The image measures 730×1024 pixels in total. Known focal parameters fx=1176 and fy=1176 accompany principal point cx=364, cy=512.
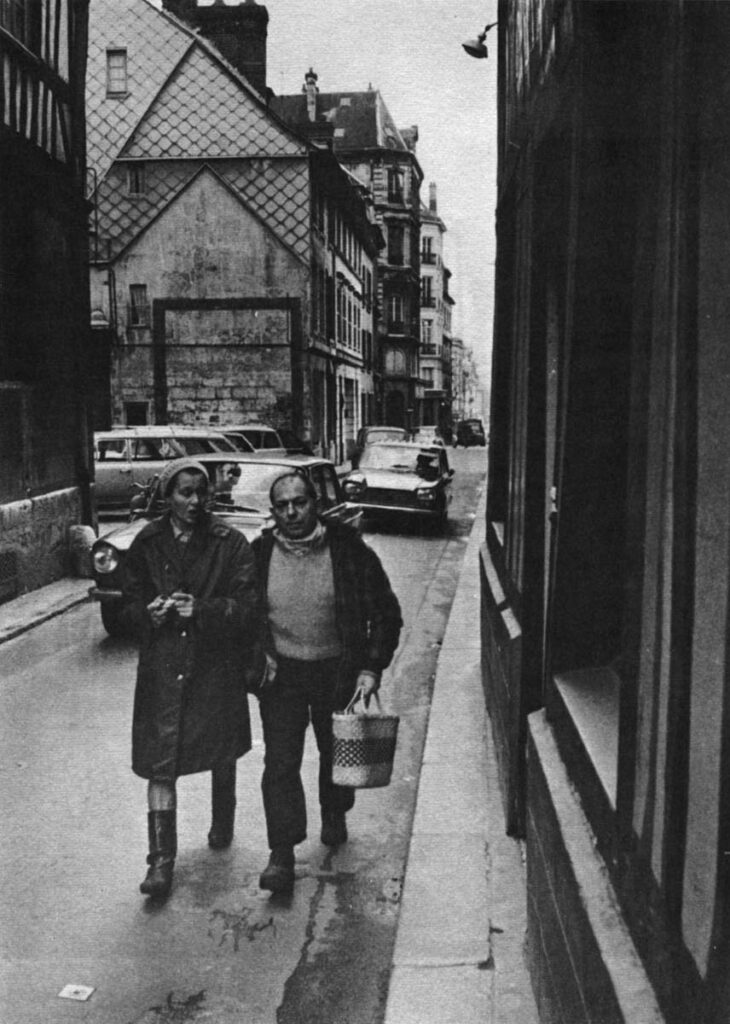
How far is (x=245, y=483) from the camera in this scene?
11.1 m

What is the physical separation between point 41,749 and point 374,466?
15.1 metres

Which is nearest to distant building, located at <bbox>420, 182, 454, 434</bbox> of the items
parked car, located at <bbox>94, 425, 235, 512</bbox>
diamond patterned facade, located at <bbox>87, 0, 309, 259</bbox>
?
diamond patterned facade, located at <bbox>87, 0, 309, 259</bbox>

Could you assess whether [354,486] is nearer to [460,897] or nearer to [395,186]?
[460,897]

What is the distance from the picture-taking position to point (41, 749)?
7.30 metres

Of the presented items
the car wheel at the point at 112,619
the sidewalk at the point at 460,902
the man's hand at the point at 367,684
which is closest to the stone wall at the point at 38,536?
the car wheel at the point at 112,619

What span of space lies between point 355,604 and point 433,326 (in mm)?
87738

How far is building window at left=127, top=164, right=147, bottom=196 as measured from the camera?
34.9 m

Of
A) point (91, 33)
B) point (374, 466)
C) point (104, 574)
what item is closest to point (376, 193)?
point (91, 33)

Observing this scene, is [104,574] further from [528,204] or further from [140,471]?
[140,471]

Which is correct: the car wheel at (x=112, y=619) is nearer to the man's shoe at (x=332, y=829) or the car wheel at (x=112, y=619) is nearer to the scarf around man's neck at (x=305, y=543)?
the man's shoe at (x=332, y=829)

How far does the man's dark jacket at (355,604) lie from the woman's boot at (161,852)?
0.85 m

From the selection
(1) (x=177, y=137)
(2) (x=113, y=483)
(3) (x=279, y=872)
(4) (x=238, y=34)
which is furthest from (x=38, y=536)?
(4) (x=238, y=34)

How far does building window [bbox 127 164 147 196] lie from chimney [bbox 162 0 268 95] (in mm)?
6097

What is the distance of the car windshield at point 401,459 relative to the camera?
21672 millimetres
